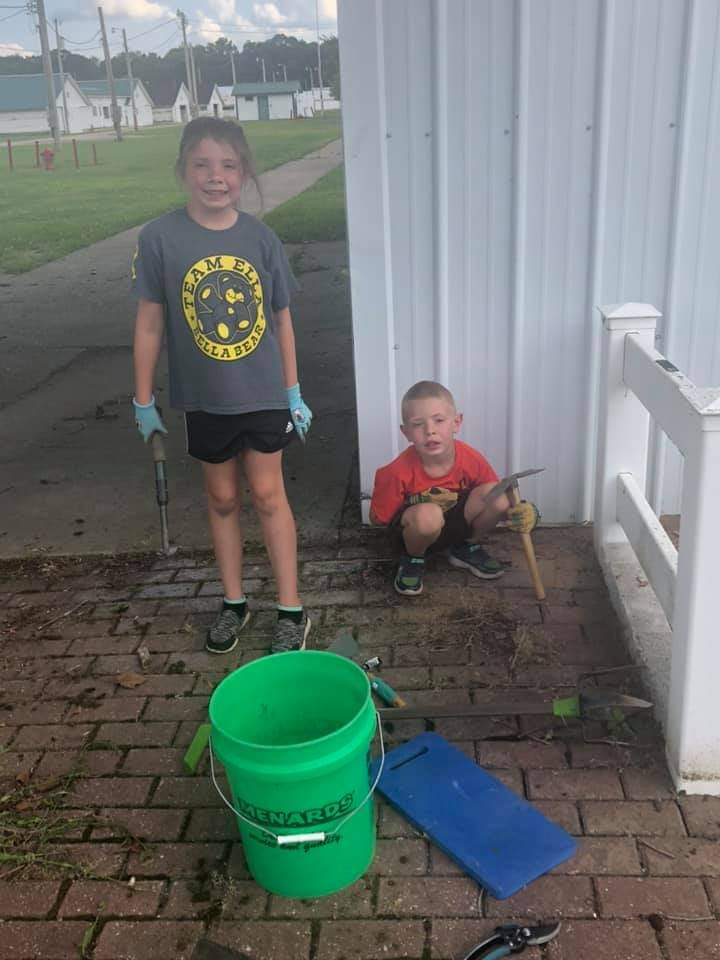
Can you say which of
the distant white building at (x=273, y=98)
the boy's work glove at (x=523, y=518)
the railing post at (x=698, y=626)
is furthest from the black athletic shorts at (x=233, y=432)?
the distant white building at (x=273, y=98)

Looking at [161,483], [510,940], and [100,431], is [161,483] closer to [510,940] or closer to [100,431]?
[510,940]

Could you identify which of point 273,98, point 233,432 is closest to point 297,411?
point 233,432

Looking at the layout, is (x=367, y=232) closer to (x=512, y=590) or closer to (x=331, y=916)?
(x=512, y=590)

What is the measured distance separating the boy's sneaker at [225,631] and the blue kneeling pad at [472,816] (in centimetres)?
89

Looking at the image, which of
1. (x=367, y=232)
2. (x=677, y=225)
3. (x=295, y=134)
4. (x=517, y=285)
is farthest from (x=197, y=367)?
(x=295, y=134)

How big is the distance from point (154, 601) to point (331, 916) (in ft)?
6.26

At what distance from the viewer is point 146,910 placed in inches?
89.2

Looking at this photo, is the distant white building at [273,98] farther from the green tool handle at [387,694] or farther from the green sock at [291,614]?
the green tool handle at [387,694]

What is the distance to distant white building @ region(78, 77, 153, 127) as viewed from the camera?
3409 centimetres

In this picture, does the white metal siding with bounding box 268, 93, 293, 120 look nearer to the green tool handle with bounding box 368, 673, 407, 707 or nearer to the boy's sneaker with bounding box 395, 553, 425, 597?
the boy's sneaker with bounding box 395, 553, 425, 597

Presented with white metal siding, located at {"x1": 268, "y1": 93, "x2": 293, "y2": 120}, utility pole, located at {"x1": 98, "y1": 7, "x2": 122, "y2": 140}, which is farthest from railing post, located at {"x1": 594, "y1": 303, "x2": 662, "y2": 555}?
utility pole, located at {"x1": 98, "y1": 7, "x2": 122, "y2": 140}

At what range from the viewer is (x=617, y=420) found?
354 centimetres

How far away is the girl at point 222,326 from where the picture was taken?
9.64 ft

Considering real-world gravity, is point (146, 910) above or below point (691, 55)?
below
